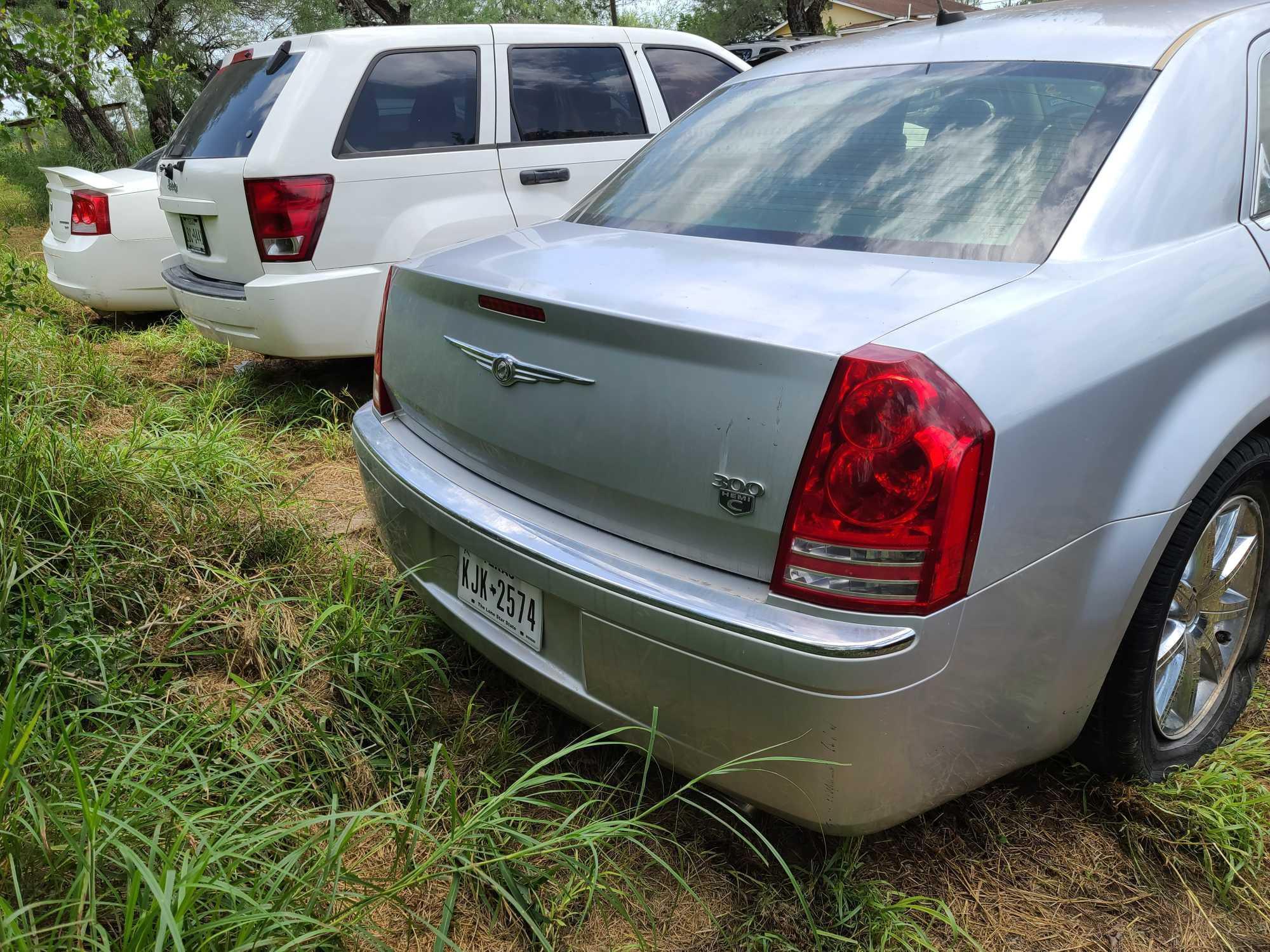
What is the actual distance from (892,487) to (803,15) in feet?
56.4

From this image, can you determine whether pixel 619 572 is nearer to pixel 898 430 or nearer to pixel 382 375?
pixel 898 430

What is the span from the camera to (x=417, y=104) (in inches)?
175

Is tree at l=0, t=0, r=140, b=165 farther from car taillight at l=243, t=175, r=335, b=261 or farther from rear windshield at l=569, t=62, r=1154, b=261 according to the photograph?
rear windshield at l=569, t=62, r=1154, b=261

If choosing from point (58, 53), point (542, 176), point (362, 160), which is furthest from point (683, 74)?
point (58, 53)

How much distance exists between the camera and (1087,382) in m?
1.62

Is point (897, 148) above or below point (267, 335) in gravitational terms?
above

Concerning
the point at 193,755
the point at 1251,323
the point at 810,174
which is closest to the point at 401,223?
the point at 810,174

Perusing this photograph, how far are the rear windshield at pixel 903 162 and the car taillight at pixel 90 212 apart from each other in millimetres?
4573

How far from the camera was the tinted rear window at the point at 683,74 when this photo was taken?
17.1 feet

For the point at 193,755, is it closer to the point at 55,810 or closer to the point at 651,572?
the point at 55,810

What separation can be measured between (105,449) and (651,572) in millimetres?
2063

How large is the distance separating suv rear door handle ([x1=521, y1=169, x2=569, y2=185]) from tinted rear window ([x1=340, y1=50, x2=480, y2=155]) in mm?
286

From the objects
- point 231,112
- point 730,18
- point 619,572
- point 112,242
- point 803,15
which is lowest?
point 112,242

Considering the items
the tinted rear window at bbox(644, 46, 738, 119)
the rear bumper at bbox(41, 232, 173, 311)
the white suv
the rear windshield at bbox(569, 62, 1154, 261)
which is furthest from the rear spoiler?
the rear windshield at bbox(569, 62, 1154, 261)
